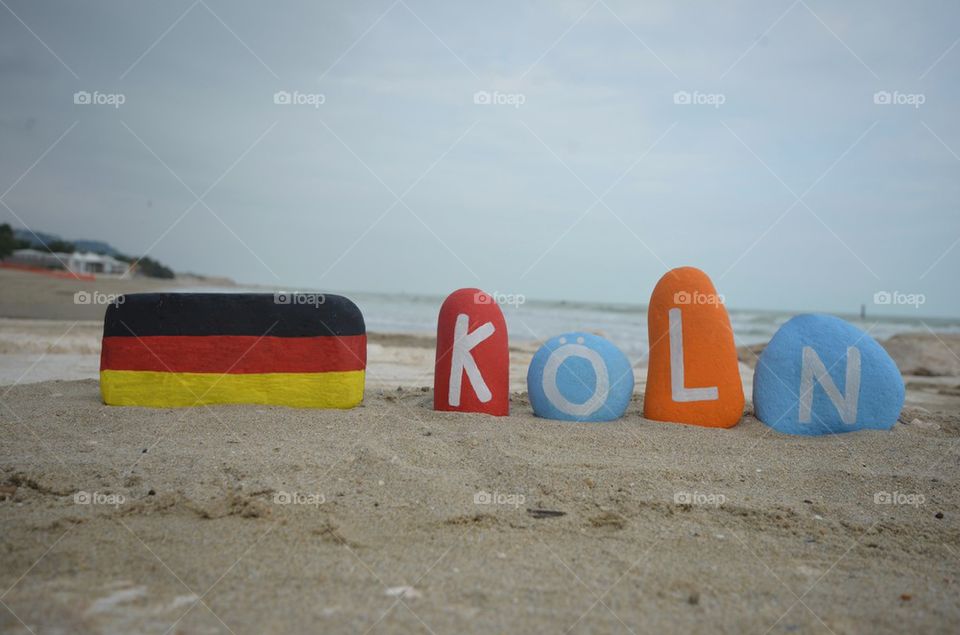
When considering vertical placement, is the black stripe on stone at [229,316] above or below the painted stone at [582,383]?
above

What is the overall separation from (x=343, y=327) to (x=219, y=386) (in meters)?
1.27

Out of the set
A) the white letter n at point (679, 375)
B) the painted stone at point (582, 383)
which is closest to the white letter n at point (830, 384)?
the white letter n at point (679, 375)

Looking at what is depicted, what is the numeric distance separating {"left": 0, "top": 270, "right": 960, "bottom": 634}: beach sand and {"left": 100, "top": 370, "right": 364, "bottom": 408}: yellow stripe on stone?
26cm

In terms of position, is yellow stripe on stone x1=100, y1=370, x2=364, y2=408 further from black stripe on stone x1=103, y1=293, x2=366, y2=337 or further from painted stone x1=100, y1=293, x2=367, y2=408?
black stripe on stone x1=103, y1=293, x2=366, y2=337

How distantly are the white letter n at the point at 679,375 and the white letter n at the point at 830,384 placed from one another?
0.77m

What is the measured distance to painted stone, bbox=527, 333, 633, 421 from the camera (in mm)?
6227

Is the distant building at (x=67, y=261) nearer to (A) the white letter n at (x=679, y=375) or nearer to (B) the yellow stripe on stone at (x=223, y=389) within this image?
(B) the yellow stripe on stone at (x=223, y=389)

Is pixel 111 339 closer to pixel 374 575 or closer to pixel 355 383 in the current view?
pixel 355 383

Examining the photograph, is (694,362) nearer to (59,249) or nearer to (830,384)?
(830,384)

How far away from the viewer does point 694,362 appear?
6145mm

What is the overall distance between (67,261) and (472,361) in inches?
1961

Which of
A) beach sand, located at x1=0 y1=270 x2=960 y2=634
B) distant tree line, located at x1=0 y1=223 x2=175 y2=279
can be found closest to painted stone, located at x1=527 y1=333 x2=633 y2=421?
beach sand, located at x1=0 y1=270 x2=960 y2=634

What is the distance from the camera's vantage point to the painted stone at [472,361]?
6273 mm

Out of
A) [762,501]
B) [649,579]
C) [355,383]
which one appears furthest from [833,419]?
[355,383]
